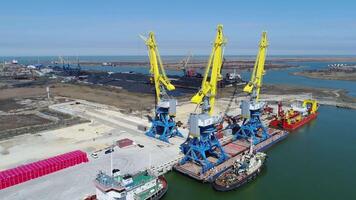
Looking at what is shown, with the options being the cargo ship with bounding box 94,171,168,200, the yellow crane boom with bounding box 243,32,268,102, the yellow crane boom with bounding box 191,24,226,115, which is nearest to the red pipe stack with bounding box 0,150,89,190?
the cargo ship with bounding box 94,171,168,200

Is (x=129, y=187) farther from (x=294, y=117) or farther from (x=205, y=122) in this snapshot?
(x=294, y=117)

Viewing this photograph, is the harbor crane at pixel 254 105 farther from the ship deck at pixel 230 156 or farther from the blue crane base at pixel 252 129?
the ship deck at pixel 230 156

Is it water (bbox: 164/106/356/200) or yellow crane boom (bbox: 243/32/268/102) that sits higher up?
yellow crane boom (bbox: 243/32/268/102)

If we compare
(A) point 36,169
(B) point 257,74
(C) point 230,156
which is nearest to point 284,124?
(B) point 257,74

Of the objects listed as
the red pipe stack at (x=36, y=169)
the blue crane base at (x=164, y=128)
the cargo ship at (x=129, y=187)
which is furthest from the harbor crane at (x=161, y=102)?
the cargo ship at (x=129, y=187)

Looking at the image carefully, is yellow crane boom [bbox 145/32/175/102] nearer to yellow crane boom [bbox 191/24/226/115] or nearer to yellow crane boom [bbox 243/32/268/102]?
yellow crane boom [bbox 191/24/226/115]
